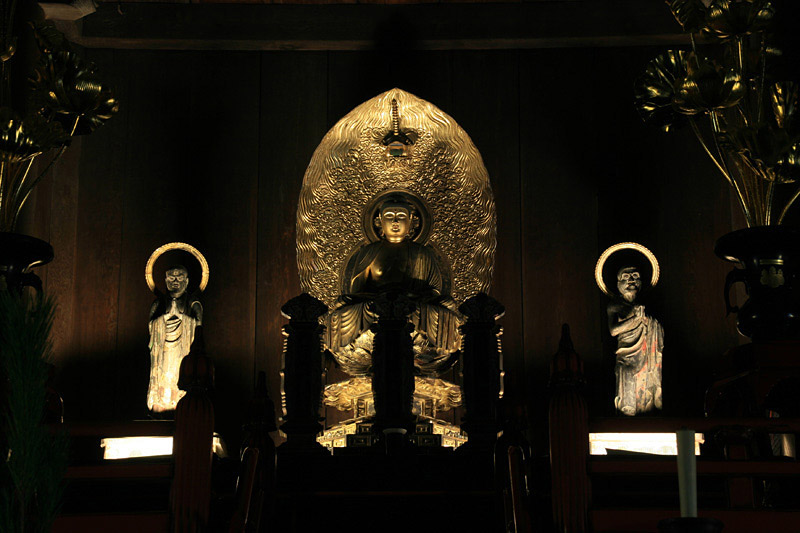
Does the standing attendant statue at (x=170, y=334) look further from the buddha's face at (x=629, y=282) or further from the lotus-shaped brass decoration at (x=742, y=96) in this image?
the lotus-shaped brass decoration at (x=742, y=96)

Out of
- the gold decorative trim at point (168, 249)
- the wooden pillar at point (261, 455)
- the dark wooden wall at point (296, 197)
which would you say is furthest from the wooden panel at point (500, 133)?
the wooden pillar at point (261, 455)

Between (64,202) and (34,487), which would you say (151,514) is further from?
(64,202)

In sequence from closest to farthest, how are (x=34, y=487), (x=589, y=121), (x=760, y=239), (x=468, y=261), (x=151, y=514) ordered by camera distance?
(x=34, y=487), (x=151, y=514), (x=760, y=239), (x=468, y=261), (x=589, y=121)

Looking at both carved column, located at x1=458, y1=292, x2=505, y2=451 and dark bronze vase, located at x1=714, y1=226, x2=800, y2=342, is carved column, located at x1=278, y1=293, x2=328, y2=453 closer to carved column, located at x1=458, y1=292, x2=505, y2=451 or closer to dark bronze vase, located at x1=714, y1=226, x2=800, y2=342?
carved column, located at x1=458, y1=292, x2=505, y2=451

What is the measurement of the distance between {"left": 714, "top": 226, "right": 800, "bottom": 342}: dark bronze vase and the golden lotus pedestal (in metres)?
1.25

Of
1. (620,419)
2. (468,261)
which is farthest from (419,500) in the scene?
(468,261)

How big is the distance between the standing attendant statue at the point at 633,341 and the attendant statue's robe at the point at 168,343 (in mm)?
1730

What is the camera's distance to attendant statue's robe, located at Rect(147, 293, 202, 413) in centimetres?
480

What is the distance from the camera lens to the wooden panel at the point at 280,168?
5266mm

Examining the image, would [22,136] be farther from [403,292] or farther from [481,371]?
[481,371]

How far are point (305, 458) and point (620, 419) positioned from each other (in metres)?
0.97

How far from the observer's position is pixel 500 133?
18.0 feet

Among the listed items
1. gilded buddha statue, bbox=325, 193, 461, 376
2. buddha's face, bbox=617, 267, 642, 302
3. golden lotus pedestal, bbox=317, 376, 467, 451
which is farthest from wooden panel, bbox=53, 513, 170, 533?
buddha's face, bbox=617, 267, 642, 302

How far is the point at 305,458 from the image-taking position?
11.2ft
